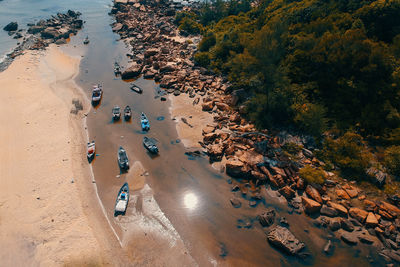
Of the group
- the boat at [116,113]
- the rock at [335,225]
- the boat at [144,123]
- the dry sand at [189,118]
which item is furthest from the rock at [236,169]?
the boat at [116,113]

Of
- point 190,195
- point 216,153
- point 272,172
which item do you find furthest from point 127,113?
point 272,172

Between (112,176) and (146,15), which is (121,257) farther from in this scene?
(146,15)

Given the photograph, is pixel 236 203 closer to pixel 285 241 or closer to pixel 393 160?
pixel 285 241

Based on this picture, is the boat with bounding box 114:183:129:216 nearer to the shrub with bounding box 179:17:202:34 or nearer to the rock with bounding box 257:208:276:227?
the rock with bounding box 257:208:276:227

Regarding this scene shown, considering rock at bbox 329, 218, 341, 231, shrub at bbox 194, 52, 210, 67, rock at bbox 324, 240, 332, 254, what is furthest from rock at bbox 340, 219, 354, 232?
shrub at bbox 194, 52, 210, 67

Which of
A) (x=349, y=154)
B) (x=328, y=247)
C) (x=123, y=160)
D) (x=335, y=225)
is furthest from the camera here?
(x=123, y=160)

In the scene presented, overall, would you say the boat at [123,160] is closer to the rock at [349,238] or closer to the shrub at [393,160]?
the rock at [349,238]

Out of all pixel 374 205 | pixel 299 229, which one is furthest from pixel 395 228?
pixel 299 229
